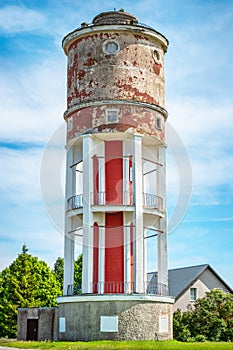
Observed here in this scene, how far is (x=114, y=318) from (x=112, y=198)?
593 centimetres

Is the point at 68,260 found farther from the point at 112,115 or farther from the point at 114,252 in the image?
the point at 112,115

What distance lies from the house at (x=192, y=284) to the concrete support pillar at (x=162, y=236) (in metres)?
12.1

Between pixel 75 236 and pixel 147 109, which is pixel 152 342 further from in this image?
pixel 147 109

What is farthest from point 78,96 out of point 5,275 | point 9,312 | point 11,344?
point 5,275

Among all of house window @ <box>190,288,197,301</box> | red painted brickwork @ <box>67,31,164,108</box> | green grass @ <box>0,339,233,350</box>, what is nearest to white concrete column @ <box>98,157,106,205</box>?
red painted brickwork @ <box>67,31,164,108</box>

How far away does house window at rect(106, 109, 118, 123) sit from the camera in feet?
95.1

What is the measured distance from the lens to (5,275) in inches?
2142

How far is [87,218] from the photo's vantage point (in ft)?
90.7

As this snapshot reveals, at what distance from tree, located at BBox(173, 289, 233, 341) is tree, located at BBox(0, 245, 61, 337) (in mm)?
17949

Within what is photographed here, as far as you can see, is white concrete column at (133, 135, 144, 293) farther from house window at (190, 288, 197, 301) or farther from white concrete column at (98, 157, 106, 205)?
house window at (190, 288, 197, 301)

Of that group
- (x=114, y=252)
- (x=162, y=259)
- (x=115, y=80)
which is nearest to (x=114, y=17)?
(x=115, y=80)

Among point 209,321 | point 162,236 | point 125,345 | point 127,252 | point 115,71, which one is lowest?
point 125,345

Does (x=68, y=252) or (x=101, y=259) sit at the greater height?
(x=68, y=252)

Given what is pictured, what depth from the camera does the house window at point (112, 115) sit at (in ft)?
Answer: 95.1
